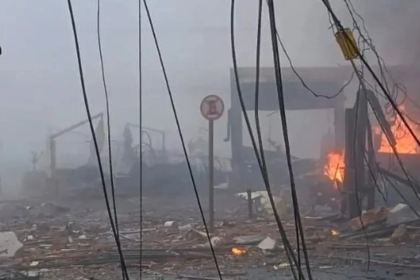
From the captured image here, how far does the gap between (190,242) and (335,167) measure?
73.8 inches

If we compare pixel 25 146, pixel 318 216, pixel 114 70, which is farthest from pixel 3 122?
pixel 318 216

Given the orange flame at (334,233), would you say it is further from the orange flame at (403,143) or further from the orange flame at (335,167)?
the orange flame at (403,143)

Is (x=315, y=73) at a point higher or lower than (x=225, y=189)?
higher

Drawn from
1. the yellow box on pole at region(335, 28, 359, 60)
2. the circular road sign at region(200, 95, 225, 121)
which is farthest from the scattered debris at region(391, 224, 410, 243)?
the yellow box on pole at region(335, 28, 359, 60)

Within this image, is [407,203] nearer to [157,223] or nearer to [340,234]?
[340,234]

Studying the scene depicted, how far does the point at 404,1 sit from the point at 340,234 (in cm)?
302

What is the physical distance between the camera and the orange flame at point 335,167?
5.18 m

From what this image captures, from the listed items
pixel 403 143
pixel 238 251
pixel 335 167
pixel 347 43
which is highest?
pixel 347 43

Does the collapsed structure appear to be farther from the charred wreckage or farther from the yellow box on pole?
the yellow box on pole

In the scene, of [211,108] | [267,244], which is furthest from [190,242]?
[211,108]

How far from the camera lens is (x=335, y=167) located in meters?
5.34

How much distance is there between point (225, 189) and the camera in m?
5.07

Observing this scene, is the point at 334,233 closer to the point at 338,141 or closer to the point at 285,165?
the point at 285,165

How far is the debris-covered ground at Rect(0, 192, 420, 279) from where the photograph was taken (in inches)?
136
